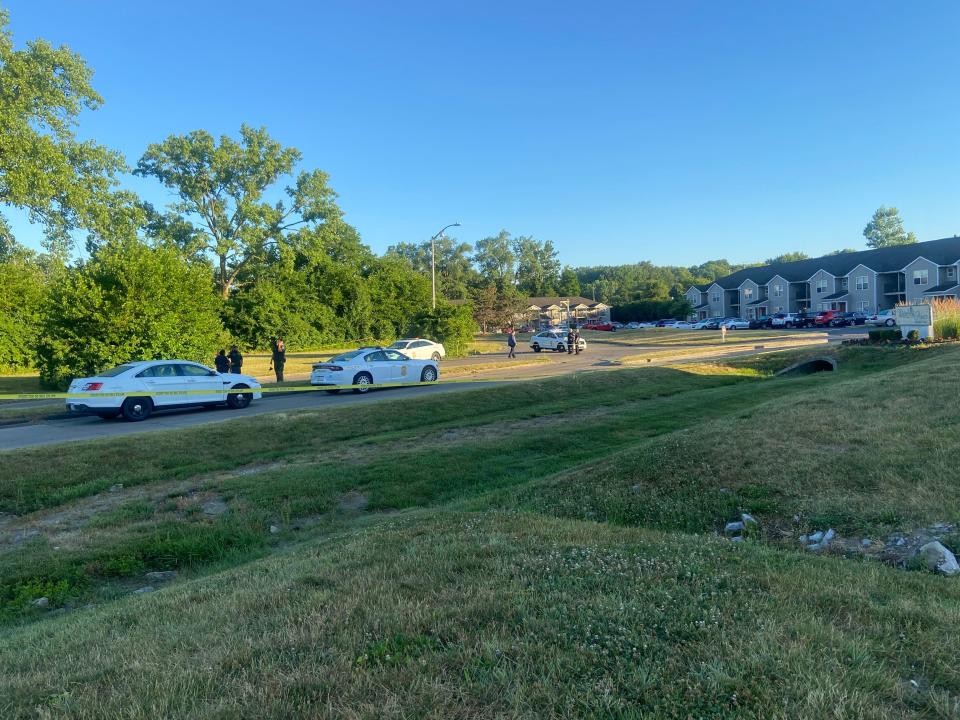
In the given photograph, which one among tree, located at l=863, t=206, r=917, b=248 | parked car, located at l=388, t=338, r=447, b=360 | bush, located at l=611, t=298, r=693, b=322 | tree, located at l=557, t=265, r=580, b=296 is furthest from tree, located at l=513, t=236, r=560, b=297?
parked car, located at l=388, t=338, r=447, b=360

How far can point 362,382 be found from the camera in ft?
72.7

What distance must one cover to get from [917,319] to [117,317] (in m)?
29.6

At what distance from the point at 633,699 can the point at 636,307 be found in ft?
→ 334

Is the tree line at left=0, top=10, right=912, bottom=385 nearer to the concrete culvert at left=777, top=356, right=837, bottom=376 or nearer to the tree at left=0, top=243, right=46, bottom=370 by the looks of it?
the tree at left=0, top=243, right=46, bottom=370

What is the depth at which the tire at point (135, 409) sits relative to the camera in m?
16.6

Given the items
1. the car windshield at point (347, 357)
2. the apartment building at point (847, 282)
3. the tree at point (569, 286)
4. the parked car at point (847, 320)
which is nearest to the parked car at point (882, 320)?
the parked car at point (847, 320)

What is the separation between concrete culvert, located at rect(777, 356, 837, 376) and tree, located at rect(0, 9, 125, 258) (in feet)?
106

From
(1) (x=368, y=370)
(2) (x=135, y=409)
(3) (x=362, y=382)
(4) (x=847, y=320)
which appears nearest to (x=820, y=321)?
(4) (x=847, y=320)

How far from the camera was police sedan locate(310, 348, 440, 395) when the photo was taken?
21.8 m

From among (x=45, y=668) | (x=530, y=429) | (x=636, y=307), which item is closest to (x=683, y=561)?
(x=45, y=668)

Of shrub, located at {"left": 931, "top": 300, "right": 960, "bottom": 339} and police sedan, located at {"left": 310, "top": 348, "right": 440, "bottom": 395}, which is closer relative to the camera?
police sedan, located at {"left": 310, "top": 348, "right": 440, "bottom": 395}

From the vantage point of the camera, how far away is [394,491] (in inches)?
352

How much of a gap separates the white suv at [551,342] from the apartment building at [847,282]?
40.5 metres

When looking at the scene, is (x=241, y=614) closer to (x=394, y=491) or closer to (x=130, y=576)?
(x=130, y=576)
